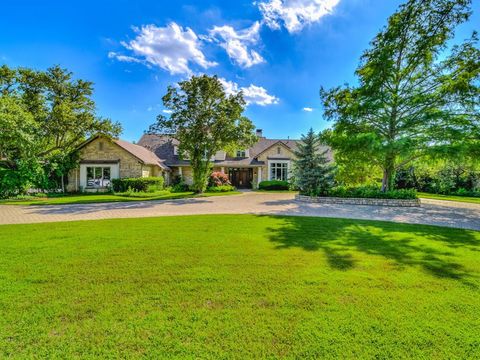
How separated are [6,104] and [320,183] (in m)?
21.3

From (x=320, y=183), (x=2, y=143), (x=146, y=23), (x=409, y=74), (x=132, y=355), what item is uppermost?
(x=146, y=23)

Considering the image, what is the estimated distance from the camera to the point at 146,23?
41.0 ft

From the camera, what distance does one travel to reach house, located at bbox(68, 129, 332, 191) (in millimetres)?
21359

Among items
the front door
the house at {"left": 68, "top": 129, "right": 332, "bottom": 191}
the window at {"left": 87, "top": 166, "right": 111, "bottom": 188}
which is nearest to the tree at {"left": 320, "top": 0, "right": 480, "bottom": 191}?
the house at {"left": 68, "top": 129, "right": 332, "bottom": 191}

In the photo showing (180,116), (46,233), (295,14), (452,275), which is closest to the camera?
(452,275)

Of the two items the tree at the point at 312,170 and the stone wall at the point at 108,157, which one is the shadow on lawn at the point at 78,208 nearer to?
the stone wall at the point at 108,157

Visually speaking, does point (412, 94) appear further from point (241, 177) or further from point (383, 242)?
point (241, 177)

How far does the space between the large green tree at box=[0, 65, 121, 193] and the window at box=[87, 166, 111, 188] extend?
1630 mm

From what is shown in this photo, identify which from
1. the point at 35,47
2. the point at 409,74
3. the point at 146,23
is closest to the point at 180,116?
the point at 146,23

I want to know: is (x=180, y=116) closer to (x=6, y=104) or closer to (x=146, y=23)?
(x=146, y=23)

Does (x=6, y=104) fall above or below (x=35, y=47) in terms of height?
below

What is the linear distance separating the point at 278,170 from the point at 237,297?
25.0 meters

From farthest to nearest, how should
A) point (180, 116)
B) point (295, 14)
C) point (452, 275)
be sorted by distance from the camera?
1. point (180, 116)
2. point (295, 14)
3. point (452, 275)

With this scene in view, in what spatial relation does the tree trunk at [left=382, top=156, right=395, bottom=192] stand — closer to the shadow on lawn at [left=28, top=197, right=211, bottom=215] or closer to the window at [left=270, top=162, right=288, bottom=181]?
the window at [left=270, top=162, right=288, bottom=181]
